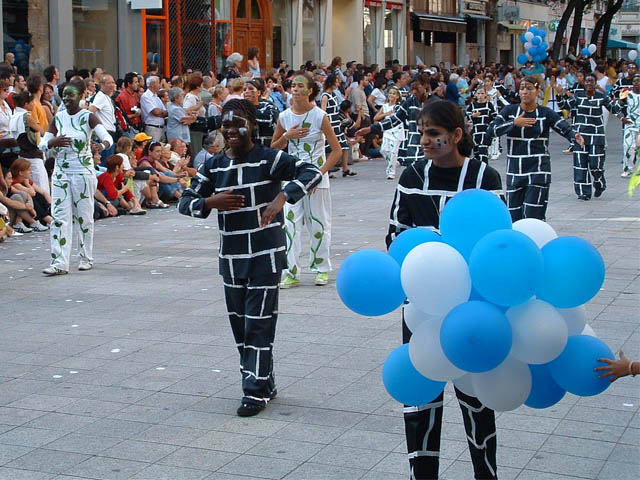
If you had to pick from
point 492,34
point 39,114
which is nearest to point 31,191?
point 39,114

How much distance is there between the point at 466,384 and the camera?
433 centimetres

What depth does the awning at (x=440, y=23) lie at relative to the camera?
4472cm

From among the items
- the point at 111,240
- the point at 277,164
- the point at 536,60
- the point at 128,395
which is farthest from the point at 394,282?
the point at 536,60

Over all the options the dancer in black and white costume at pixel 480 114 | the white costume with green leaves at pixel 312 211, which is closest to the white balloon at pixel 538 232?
the white costume with green leaves at pixel 312 211

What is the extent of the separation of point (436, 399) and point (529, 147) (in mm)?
6599

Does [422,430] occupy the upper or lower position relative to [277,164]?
lower

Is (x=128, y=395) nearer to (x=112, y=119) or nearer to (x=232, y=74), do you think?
(x=112, y=119)

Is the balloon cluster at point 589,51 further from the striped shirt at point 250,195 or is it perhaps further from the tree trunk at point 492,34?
the striped shirt at point 250,195

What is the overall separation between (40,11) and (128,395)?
674 inches

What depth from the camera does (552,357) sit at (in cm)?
410

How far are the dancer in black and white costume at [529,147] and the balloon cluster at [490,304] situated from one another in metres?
6.72

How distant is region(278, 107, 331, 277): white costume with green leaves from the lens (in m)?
10.3

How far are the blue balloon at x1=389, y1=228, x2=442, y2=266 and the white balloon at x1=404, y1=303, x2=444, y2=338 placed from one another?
7.8 inches

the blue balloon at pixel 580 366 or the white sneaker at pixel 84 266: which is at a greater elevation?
the blue balloon at pixel 580 366
